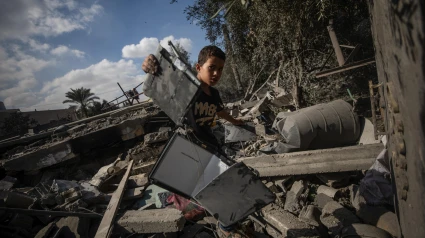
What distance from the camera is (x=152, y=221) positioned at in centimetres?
232

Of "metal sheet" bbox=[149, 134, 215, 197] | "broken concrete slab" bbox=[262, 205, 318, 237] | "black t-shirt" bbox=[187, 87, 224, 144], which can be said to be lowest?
"broken concrete slab" bbox=[262, 205, 318, 237]

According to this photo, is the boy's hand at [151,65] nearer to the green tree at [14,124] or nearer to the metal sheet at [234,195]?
the metal sheet at [234,195]

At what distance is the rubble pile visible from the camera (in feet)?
7.35

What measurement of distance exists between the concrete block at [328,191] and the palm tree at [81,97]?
25.2 meters

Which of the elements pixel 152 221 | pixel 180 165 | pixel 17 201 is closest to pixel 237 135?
→ pixel 152 221

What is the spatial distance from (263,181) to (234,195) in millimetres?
2226

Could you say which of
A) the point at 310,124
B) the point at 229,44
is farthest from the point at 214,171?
the point at 229,44

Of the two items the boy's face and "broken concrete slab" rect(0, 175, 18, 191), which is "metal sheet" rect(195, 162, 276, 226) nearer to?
the boy's face

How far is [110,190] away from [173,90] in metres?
→ 3.79

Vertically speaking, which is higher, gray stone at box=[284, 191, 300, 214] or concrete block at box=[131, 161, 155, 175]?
concrete block at box=[131, 161, 155, 175]

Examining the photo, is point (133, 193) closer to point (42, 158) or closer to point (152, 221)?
point (152, 221)

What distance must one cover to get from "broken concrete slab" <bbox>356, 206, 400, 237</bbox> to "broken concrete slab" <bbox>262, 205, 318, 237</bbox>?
61cm

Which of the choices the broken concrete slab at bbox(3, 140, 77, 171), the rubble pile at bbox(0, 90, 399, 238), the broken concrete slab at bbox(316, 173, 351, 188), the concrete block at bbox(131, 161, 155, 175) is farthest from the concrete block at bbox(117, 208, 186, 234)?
the broken concrete slab at bbox(3, 140, 77, 171)

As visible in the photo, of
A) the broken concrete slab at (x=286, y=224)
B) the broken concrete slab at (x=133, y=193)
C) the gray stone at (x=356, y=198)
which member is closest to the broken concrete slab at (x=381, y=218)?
the gray stone at (x=356, y=198)
